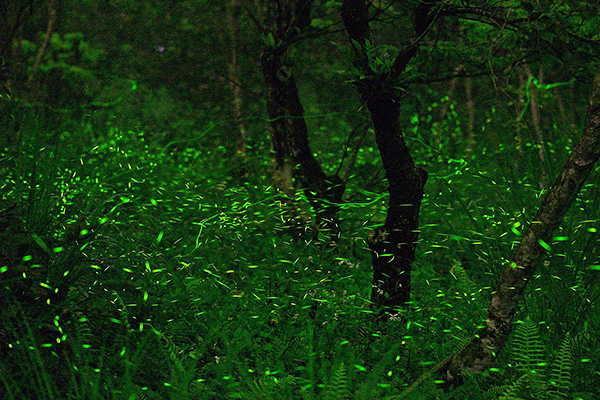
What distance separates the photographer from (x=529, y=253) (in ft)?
9.81

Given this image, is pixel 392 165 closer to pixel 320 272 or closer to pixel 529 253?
pixel 320 272

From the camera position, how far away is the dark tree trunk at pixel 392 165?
3672mm

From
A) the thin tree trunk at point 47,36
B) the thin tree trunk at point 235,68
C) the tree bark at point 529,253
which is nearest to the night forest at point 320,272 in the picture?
the tree bark at point 529,253

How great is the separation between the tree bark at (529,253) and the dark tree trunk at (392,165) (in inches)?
27.6

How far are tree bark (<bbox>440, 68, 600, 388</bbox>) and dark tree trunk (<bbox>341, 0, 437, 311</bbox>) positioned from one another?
0.70 meters

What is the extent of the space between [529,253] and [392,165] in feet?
3.64

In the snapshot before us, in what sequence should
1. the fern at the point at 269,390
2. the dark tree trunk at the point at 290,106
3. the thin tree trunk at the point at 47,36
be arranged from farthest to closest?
1. the thin tree trunk at the point at 47,36
2. the dark tree trunk at the point at 290,106
3. the fern at the point at 269,390

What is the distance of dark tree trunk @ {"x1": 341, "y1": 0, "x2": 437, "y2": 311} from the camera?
12.0 feet

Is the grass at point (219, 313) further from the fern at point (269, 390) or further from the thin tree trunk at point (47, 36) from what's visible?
the thin tree trunk at point (47, 36)

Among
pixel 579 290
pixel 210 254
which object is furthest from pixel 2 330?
pixel 579 290

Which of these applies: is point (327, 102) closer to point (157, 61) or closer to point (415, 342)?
point (157, 61)

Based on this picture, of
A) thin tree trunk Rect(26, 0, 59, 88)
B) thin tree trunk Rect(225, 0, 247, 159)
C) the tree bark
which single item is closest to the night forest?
the tree bark

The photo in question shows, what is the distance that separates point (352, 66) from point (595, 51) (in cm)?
172

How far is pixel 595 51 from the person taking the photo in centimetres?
414
